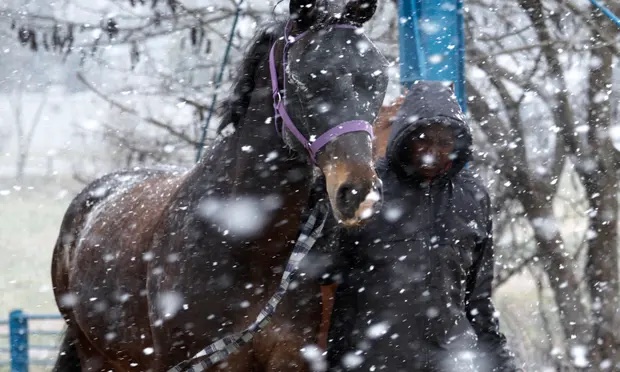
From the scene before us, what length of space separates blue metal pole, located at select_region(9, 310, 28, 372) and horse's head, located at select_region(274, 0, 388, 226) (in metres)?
5.42

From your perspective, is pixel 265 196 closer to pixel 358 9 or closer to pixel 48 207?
pixel 358 9

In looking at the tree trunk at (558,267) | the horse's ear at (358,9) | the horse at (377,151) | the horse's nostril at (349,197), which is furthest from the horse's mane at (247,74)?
the tree trunk at (558,267)

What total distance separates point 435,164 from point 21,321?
5399mm

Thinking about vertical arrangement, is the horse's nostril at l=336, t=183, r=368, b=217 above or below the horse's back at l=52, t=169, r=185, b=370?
above

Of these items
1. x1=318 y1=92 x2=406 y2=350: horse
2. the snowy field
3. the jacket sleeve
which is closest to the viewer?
x1=318 y1=92 x2=406 y2=350: horse

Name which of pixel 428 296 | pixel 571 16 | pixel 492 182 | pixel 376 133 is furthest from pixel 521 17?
pixel 428 296

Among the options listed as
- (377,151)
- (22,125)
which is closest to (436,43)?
(377,151)

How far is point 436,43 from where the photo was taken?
4.97 metres

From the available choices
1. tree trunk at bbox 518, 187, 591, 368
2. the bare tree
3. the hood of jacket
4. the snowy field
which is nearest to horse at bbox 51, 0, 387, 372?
the hood of jacket

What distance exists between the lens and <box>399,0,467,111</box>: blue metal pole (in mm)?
4945

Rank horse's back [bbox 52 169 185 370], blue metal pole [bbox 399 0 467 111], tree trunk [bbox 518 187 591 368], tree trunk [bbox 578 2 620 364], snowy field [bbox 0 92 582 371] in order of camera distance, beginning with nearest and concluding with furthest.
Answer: horse's back [bbox 52 169 185 370], blue metal pole [bbox 399 0 467 111], tree trunk [bbox 578 2 620 364], tree trunk [bbox 518 187 591 368], snowy field [bbox 0 92 582 371]

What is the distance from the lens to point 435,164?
355cm

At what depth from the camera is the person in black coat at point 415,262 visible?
11.6 ft

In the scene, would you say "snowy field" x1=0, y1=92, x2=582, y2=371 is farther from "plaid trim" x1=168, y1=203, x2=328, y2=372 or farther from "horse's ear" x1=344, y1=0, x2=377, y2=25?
"horse's ear" x1=344, y1=0, x2=377, y2=25
